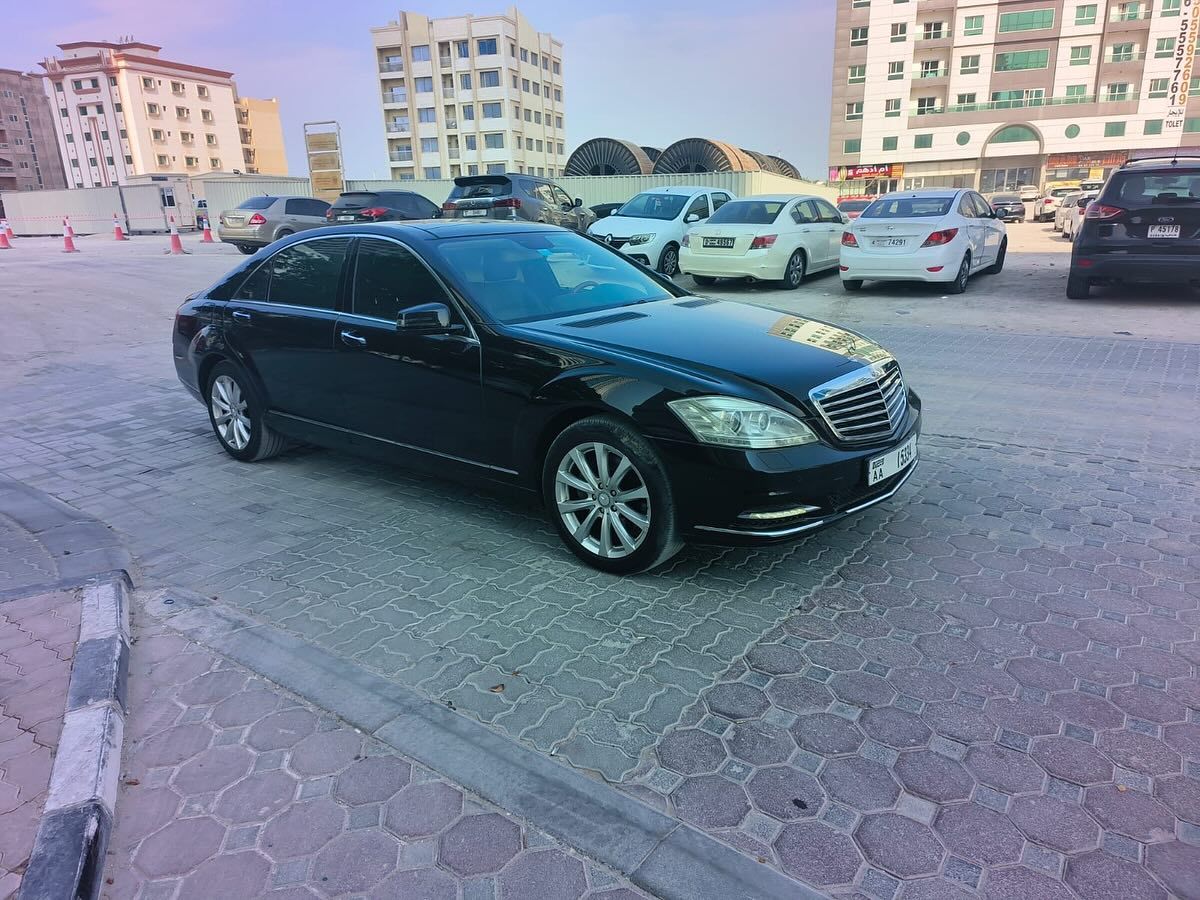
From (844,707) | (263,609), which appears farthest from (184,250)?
(844,707)

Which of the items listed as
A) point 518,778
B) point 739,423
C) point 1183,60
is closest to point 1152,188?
point 739,423

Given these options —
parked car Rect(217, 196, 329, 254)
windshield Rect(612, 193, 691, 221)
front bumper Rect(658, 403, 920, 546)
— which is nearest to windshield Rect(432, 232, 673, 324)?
front bumper Rect(658, 403, 920, 546)

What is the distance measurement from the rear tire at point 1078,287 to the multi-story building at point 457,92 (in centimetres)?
7229

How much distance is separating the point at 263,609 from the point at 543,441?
1520 millimetres

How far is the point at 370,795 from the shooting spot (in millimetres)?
2443

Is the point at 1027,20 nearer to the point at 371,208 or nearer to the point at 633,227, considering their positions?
the point at 371,208

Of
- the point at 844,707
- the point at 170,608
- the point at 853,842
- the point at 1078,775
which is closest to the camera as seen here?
the point at 853,842

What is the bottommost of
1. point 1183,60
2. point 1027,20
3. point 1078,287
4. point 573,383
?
point 1078,287

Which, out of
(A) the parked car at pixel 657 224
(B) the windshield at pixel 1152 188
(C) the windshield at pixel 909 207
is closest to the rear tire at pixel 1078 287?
(B) the windshield at pixel 1152 188

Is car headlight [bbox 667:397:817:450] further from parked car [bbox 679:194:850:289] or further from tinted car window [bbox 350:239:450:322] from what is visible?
parked car [bbox 679:194:850:289]

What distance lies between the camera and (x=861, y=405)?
3.68 metres

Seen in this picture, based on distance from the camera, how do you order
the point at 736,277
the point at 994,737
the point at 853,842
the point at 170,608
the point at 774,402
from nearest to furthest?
the point at 853,842
the point at 994,737
the point at 774,402
the point at 170,608
the point at 736,277

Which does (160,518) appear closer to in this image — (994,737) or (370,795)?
(370,795)

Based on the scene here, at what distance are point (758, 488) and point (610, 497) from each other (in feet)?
2.39
